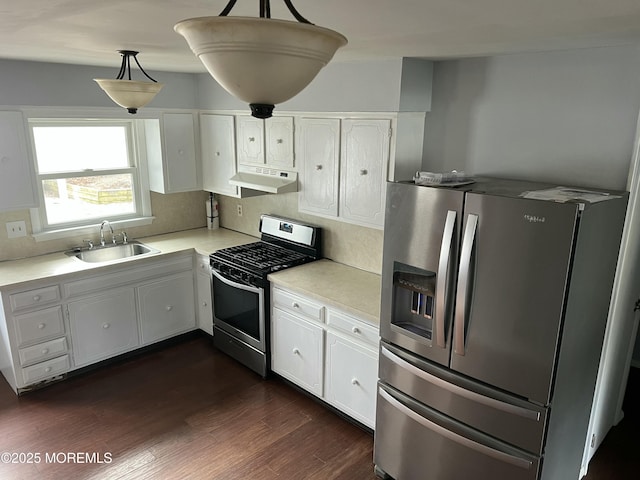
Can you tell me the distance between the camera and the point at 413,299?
237 cm

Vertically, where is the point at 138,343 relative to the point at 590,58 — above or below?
below

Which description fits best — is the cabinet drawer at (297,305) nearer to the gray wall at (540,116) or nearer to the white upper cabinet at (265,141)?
the white upper cabinet at (265,141)

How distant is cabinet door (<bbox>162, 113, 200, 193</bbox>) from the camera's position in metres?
4.03

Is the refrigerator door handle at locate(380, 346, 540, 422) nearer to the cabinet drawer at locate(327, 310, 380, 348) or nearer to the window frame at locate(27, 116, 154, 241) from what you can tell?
the cabinet drawer at locate(327, 310, 380, 348)

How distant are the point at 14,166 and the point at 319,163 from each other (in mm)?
2114

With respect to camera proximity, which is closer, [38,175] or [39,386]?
[39,386]

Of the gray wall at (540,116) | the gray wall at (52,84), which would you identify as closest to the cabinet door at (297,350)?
the gray wall at (540,116)

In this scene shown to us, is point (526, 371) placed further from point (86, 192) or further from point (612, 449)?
point (86, 192)

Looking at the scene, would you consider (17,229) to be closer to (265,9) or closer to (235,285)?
(235,285)

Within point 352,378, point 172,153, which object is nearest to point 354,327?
point 352,378

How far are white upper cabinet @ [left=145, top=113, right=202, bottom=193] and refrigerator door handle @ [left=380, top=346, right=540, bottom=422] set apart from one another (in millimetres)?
2561

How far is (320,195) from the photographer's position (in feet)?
10.9

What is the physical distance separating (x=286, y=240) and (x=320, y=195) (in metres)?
0.71

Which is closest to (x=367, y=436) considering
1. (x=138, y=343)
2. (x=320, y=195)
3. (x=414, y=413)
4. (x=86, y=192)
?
(x=414, y=413)
